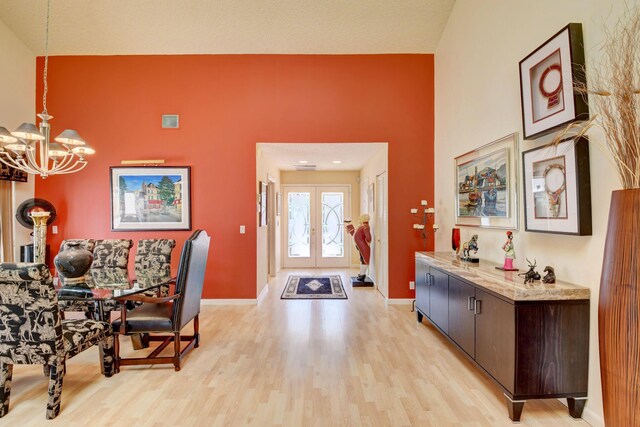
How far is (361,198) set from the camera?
7.48 meters

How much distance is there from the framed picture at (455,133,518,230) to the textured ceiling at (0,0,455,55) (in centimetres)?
199

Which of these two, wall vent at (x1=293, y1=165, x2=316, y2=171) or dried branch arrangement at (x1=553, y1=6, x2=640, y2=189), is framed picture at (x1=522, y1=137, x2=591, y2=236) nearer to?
dried branch arrangement at (x1=553, y1=6, x2=640, y2=189)

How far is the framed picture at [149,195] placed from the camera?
4688mm

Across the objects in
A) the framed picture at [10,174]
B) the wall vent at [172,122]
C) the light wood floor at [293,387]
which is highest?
the wall vent at [172,122]

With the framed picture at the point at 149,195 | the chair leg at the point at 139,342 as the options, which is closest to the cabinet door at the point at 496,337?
the chair leg at the point at 139,342

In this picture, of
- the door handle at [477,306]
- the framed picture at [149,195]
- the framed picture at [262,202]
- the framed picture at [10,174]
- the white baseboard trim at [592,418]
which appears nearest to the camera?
the white baseboard trim at [592,418]

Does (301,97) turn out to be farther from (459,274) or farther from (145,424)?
(145,424)

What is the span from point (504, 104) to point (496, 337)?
2066 millimetres

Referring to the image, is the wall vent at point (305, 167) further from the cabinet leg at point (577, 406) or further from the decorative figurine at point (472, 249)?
the cabinet leg at point (577, 406)

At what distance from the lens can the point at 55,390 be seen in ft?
6.95

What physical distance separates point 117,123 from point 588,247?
5583 mm

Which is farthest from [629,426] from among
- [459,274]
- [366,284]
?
[366,284]

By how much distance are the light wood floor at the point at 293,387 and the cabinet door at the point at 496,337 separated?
264 millimetres

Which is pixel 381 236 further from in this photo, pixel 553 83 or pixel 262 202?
pixel 553 83
